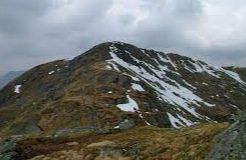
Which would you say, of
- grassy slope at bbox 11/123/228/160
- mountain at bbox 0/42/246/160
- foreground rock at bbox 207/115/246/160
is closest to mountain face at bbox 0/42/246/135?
mountain at bbox 0/42/246/160

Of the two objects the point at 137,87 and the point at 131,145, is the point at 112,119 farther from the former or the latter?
the point at 131,145

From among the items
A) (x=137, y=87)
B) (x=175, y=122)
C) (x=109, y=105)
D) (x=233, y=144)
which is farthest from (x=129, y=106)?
(x=233, y=144)

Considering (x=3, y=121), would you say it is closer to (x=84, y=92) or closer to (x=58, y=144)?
(x=84, y=92)

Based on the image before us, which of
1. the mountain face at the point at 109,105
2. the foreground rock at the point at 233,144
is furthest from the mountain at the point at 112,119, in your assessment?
the foreground rock at the point at 233,144

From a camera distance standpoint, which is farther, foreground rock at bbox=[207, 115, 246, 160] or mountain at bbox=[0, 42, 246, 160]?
mountain at bbox=[0, 42, 246, 160]

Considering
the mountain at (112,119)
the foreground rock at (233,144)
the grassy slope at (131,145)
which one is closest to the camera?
the foreground rock at (233,144)

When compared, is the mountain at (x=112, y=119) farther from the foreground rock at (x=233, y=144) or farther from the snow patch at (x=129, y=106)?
the foreground rock at (x=233, y=144)

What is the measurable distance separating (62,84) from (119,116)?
70.7m

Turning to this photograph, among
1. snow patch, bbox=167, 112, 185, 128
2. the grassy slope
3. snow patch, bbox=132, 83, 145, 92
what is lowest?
snow patch, bbox=167, 112, 185, 128

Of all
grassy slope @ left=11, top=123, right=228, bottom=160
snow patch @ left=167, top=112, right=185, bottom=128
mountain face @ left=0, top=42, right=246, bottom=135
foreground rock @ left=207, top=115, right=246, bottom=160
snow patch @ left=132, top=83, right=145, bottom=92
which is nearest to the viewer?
foreground rock @ left=207, top=115, right=246, bottom=160

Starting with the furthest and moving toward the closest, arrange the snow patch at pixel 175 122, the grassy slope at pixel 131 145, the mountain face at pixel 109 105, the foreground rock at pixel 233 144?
1. the snow patch at pixel 175 122
2. the mountain face at pixel 109 105
3. the grassy slope at pixel 131 145
4. the foreground rock at pixel 233 144

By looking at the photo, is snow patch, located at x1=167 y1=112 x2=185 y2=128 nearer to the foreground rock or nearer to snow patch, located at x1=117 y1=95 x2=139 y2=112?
snow patch, located at x1=117 y1=95 x2=139 y2=112

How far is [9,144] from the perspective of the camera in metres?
55.1

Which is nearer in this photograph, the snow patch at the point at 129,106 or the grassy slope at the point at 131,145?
the grassy slope at the point at 131,145
